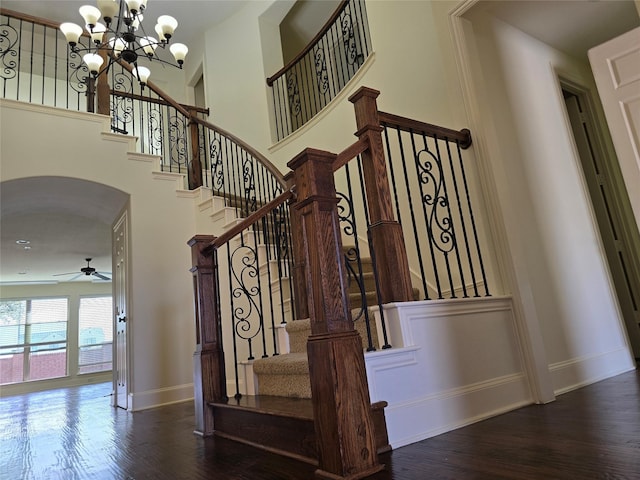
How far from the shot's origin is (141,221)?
14.8 feet

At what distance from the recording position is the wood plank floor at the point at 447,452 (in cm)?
131

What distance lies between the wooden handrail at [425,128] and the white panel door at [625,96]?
0.71 metres

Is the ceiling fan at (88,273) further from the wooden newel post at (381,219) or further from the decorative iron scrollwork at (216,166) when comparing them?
the wooden newel post at (381,219)

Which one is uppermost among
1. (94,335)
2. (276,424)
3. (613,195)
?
(613,195)

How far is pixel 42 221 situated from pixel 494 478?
652 cm

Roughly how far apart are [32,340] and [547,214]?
1162 centimetres

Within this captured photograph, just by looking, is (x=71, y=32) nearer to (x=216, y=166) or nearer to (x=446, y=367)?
(x=216, y=166)

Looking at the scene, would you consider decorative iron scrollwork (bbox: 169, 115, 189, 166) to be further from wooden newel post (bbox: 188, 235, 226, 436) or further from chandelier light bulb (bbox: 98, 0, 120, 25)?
wooden newel post (bbox: 188, 235, 226, 436)

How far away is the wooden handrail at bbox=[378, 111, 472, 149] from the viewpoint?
230 cm

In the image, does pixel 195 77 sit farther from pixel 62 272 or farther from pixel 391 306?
pixel 391 306

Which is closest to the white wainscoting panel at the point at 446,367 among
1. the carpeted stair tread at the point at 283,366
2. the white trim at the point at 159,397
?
the carpeted stair tread at the point at 283,366

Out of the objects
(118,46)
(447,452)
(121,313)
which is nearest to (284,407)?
(447,452)

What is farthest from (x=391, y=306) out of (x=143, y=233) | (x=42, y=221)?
(x=42, y=221)

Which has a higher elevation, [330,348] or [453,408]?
[330,348]
